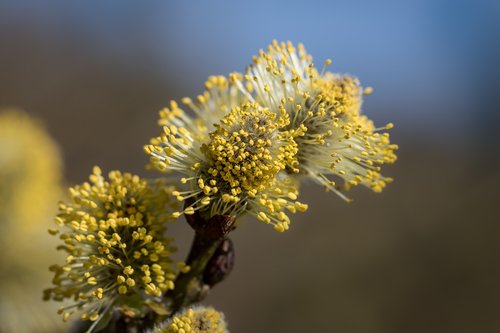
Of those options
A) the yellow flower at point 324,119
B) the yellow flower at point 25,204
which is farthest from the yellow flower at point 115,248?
the yellow flower at point 25,204

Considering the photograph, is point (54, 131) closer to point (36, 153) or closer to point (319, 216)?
point (319, 216)

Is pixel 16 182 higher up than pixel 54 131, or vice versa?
pixel 54 131

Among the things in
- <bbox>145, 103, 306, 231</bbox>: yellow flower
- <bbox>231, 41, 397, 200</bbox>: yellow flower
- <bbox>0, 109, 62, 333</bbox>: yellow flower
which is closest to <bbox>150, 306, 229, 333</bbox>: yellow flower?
<bbox>145, 103, 306, 231</bbox>: yellow flower

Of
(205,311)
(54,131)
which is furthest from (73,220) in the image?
(54,131)

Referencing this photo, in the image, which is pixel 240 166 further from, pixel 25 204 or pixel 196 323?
pixel 25 204

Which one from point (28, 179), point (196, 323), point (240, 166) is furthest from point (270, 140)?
point (28, 179)

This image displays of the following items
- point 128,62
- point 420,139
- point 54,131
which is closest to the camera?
point 54,131

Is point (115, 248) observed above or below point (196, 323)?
above
